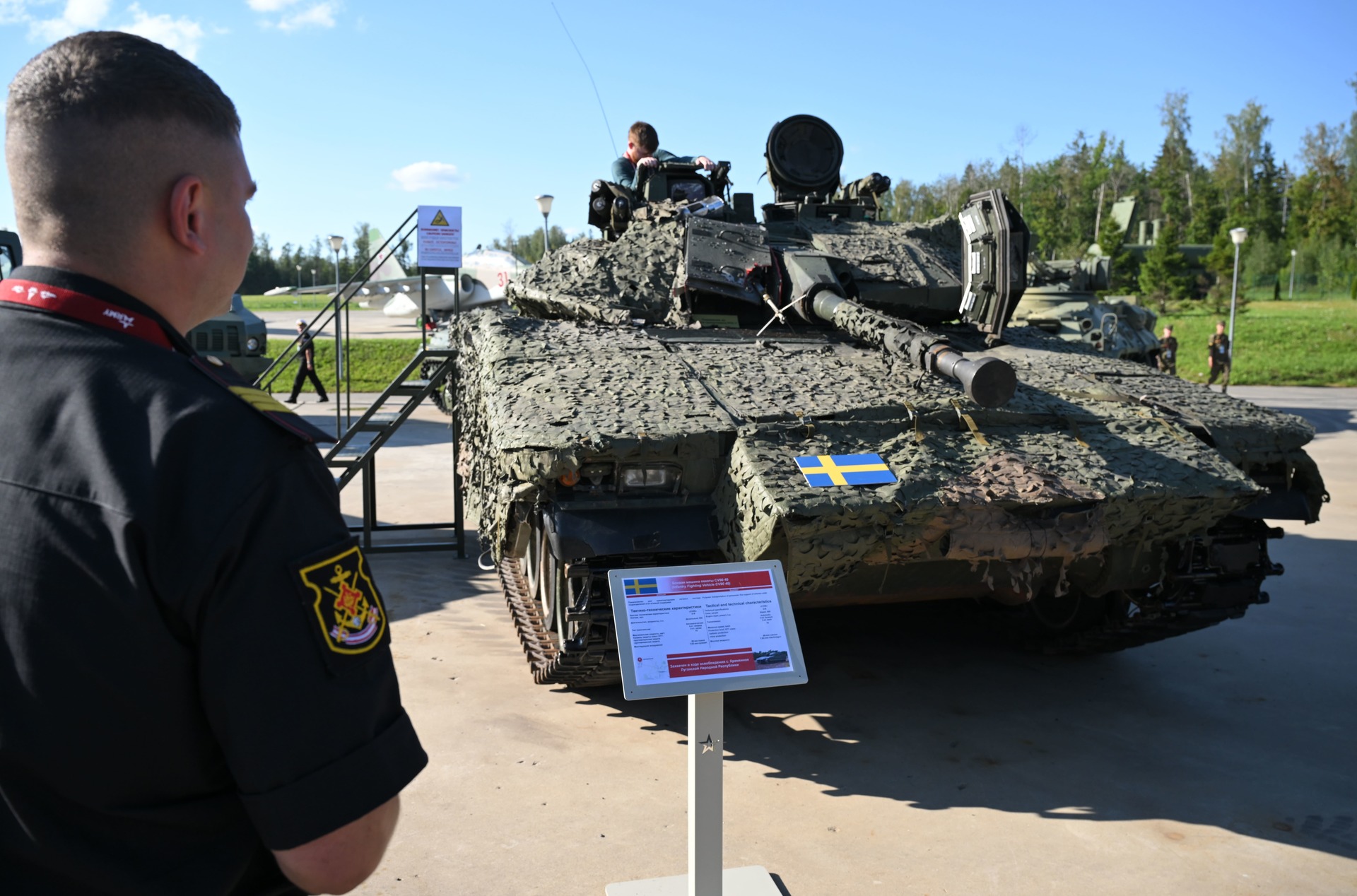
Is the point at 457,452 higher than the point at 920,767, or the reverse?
the point at 457,452

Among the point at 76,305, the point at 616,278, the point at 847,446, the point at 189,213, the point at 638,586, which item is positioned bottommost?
the point at 638,586

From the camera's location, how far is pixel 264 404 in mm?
1146

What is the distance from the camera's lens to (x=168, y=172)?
112 centimetres

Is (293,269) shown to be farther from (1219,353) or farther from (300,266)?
(1219,353)

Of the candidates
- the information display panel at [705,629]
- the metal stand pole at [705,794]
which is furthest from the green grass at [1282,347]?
the metal stand pole at [705,794]

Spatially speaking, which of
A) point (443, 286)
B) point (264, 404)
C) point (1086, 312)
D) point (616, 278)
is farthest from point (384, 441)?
point (443, 286)

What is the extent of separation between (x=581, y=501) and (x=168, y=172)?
3.00m

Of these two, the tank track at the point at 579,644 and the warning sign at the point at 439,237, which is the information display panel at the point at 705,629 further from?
the warning sign at the point at 439,237

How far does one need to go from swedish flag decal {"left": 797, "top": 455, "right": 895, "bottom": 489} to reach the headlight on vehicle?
1.65 feet

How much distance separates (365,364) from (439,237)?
19.7 meters

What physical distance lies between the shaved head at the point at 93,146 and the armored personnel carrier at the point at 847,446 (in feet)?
9.21

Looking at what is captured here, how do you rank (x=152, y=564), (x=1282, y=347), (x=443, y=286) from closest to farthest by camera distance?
(x=152, y=564) → (x=1282, y=347) → (x=443, y=286)

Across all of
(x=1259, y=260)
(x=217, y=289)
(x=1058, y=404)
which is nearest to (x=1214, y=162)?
(x=1259, y=260)

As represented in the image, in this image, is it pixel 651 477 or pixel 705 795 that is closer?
pixel 705 795
